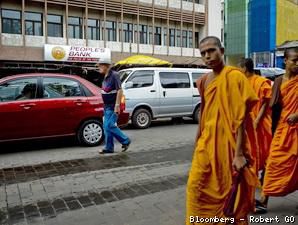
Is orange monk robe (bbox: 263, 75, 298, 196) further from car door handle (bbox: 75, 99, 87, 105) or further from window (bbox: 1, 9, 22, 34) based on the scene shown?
window (bbox: 1, 9, 22, 34)

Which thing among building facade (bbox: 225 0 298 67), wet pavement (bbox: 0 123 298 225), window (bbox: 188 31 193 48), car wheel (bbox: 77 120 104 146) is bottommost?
wet pavement (bbox: 0 123 298 225)

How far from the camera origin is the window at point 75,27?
27.5 meters

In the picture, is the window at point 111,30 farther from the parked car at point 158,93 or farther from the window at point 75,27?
the parked car at point 158,93

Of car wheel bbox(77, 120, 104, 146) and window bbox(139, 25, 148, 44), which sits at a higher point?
window bbox(139, 25, 148, 44)

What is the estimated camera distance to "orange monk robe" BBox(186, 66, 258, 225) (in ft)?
9.64

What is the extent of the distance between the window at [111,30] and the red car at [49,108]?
21.8 metres

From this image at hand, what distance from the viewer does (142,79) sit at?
1148 cm

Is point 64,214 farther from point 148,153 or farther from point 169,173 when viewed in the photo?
point 148,153

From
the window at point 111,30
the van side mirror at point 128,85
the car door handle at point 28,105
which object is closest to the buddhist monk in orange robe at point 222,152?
the car door handle at point 28,105

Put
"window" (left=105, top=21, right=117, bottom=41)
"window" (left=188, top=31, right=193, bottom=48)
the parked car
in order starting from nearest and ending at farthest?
the parked car, "window" (left=105, top=21, right=117, bottom=41), "window" (left=188, top=31, right=193, bottom=48)

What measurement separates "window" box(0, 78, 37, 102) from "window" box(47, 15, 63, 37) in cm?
2006

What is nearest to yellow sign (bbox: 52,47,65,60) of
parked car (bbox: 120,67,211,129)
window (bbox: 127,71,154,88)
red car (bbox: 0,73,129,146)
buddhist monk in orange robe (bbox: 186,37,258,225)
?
parked car (bbox: 120,67,211,129)

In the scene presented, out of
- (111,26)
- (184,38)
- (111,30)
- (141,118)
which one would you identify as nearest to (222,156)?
(141,118)

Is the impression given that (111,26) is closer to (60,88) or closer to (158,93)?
(158,93)
